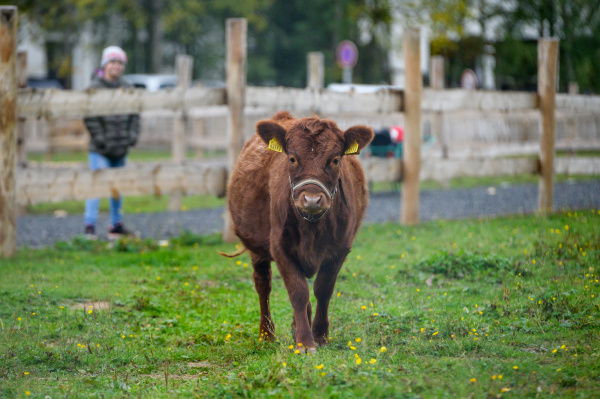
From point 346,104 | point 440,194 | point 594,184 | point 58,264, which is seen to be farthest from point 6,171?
point 594,184

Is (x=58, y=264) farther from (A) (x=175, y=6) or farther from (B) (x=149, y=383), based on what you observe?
(A) (x=175, y=6)

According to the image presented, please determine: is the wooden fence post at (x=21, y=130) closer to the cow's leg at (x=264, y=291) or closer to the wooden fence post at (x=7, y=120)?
the wooden fence post at (x=7, y=120)

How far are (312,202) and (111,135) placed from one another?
5.69m

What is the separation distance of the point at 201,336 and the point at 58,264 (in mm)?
2971

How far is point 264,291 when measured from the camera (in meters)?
5.73

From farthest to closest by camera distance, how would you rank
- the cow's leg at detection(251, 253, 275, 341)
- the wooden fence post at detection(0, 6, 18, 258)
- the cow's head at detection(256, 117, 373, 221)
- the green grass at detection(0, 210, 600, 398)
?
the wooden fence post at detection(0, 6, 18, 258) < the cow's leg at detection(251, 253, 275, 341) < the cow's head at detection(256, 117, 373, 221) < the green grass at detection(0, 210, 600, 398)

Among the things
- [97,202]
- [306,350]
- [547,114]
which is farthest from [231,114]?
[547,114]

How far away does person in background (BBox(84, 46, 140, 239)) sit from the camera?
375 inches

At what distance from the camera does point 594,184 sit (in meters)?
14.5

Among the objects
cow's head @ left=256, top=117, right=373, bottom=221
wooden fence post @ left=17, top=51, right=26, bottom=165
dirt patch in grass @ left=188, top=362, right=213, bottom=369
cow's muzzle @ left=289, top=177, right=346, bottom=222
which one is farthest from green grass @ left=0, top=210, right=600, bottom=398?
wooden fence post @ left=17, top=51, right=26, bottom=165

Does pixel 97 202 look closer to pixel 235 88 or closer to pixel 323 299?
pixel 235 88

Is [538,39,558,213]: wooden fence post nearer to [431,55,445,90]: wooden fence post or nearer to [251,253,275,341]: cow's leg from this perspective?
[431,55,445,90]: wooden fence post

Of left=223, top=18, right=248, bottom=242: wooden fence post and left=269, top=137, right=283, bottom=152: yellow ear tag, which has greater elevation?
left=223, top=18, right=248, bottom=242: wooden fence post

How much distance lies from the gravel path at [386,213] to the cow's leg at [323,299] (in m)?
5.17
